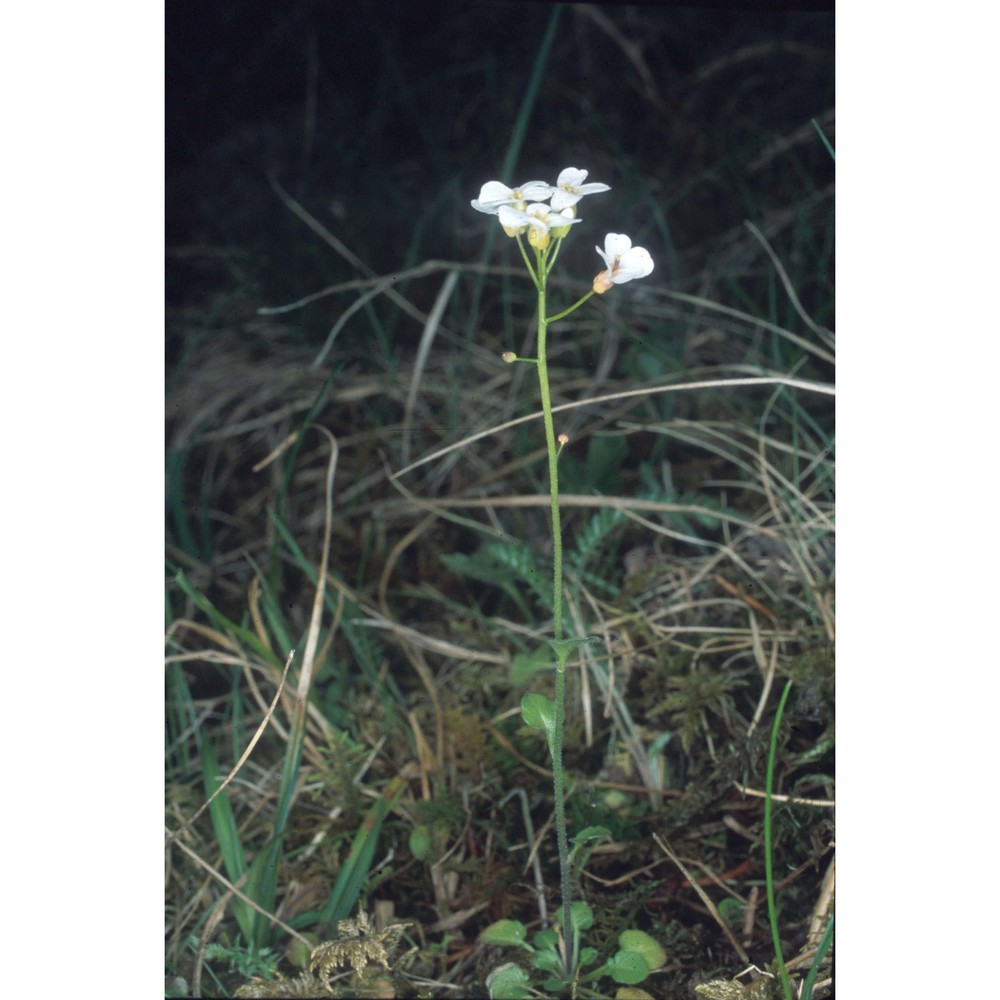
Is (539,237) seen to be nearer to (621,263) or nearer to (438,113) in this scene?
(621,263)

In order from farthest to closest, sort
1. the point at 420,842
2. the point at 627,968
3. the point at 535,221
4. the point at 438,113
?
the point at 438,113 → the point at 420,842 → the point at 627,968 → the point at 535,221

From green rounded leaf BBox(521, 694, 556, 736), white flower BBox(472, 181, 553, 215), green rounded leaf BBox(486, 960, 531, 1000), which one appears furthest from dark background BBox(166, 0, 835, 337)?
green rounded leaf BBox(486, 960, 531, 1000)

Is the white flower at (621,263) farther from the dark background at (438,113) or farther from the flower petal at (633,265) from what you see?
the dark background at (438,113)

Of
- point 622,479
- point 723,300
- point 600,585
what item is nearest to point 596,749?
point 600,585

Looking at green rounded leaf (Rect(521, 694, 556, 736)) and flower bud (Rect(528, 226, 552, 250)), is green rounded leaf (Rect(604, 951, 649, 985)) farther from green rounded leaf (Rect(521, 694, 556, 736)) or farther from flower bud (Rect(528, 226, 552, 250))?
flower bud (Rect(528, 226, 552, 250))

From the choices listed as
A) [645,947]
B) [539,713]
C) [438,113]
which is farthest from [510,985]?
[438,113]

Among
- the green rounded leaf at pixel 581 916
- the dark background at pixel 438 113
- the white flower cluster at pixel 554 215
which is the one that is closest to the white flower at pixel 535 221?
the white flower cluster at pixel 554 215

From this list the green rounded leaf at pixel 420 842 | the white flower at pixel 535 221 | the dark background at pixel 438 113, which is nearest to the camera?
the white flower at pixel 535 221
